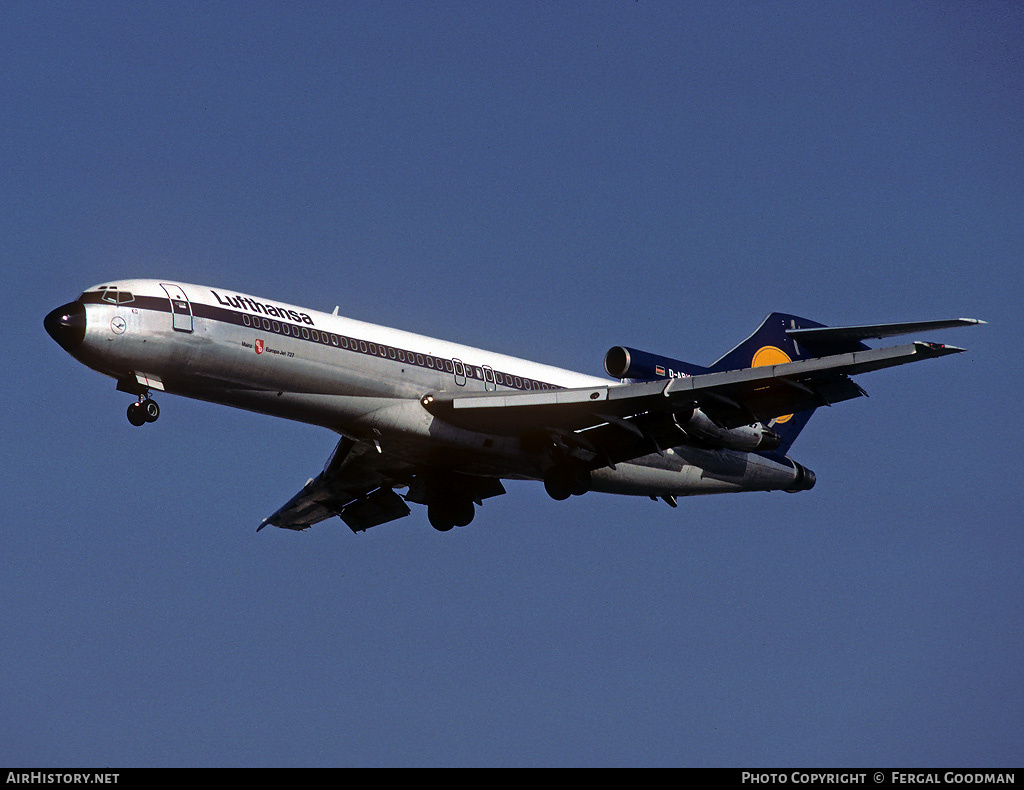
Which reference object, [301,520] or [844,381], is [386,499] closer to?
[301,520]

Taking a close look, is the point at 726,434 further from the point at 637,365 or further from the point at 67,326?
the point at 67,326

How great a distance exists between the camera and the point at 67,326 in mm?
27828

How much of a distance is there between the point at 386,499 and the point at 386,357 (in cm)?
690

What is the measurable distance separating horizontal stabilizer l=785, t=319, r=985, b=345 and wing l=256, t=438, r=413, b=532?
1079 centimetres

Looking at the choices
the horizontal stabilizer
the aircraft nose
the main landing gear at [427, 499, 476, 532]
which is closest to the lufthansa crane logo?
the horizontal stabilizer

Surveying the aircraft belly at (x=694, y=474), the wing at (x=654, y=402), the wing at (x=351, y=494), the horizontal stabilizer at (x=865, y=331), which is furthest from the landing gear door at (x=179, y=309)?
the horizontal stabilizer at (x=865, y=331)

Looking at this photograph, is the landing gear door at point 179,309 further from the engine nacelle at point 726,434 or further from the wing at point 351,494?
the engine nacelle at point 726,434

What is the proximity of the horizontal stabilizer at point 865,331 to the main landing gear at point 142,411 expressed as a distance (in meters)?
16.0

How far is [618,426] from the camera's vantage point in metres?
32.1

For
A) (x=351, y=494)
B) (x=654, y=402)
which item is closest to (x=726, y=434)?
(x=654, y=402)

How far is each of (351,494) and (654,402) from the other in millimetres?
9490

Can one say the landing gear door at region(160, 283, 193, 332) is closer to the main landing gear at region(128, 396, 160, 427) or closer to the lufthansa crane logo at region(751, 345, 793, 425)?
the main landing gear at region(128, 396, 160, 427)

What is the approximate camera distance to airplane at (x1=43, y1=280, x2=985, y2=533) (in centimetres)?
2856
